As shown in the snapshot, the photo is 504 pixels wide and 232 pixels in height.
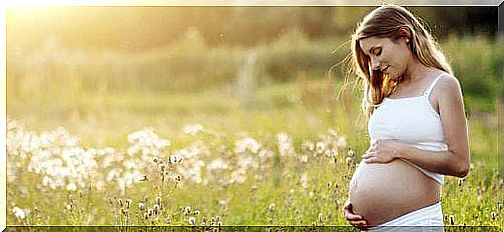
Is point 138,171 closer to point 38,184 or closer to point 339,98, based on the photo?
point 38,184

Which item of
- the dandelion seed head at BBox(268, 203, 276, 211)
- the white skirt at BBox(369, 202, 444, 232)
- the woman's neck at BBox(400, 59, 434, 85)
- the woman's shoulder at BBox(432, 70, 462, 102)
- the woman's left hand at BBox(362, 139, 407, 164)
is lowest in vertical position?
the white skirt at BBox(369, 202, 444, 232)

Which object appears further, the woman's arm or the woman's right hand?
the woman's right hand

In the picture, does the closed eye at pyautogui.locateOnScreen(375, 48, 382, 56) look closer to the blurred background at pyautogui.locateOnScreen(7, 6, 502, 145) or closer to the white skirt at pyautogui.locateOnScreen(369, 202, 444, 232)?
the white skirt at pyautogui.locateOnScreen(369, 202, 444, 232)

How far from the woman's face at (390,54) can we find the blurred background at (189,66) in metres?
0.87

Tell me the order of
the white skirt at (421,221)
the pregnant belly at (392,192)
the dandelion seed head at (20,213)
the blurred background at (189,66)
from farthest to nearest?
the dandelion seed head at (20,213), the blurred background at (189,66), the pregnant belly at (392,192), the white skirt at (421,221)

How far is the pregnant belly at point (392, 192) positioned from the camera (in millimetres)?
4168

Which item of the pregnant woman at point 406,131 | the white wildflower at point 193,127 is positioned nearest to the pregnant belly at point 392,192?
the pregnant woman at point 406,131

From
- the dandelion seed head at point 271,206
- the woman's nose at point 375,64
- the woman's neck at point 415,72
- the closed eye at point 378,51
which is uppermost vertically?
the closed eye at point 378,51

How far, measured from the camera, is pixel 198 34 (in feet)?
17.3

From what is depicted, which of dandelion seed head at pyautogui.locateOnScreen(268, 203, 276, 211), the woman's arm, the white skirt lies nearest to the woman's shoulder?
the woman's arm

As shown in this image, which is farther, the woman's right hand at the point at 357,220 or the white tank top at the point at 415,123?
the woman's right hand at the point at 357,220

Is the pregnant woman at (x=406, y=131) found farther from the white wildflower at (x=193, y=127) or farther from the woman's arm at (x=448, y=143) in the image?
the white wildflower at (x=193, y=127)

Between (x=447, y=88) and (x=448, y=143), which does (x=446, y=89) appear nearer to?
(x=447, y=88)

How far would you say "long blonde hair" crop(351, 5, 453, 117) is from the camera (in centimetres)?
432
